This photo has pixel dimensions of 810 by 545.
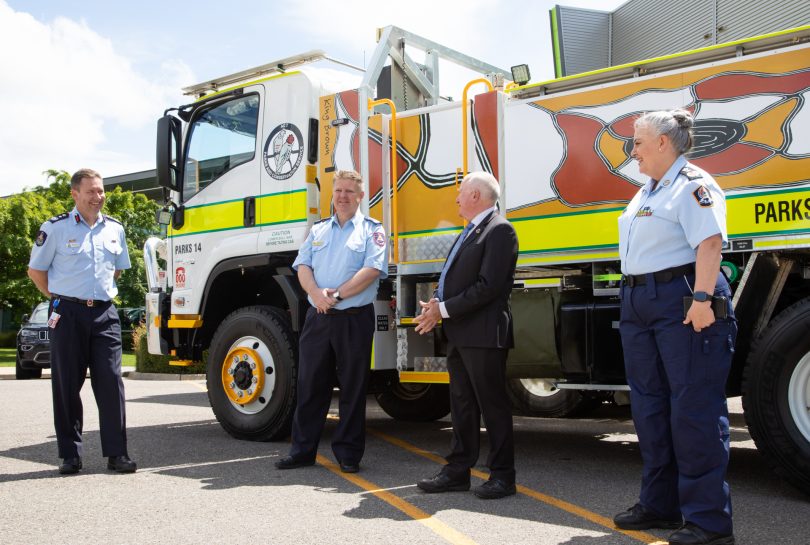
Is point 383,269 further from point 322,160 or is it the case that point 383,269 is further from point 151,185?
point 151,185

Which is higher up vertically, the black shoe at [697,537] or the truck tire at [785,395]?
the truck tire at [785,395]

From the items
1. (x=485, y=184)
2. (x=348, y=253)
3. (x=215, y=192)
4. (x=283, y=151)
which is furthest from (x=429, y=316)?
(x=215, y=192)

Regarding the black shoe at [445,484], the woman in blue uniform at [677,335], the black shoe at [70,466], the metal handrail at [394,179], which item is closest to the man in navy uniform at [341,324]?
the metal handrail at [394,179]

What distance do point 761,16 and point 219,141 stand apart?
663cm

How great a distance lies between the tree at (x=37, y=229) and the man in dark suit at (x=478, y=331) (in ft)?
65.9

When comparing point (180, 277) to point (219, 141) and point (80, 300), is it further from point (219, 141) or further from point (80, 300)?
point (80, 300)

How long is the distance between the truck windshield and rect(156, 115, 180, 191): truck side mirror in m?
0.11

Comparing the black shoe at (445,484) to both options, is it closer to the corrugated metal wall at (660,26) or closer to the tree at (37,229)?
the corrugated metal wall at (660,26)

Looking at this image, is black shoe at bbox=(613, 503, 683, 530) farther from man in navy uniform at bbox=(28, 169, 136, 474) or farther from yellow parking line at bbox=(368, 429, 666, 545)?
man in navy uniform at bbox=(28, 169, 136, 474)

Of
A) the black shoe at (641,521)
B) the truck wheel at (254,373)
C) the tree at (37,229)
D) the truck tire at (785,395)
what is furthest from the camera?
the tree at (37,229)

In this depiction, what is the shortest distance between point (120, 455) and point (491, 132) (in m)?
3.36

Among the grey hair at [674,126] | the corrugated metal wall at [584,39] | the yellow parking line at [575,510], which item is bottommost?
the yellow parking line at [575,510]

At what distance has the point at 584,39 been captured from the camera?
10594 millimetres

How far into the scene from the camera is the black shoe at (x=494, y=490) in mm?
4805
